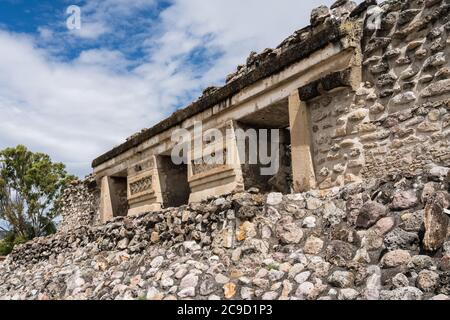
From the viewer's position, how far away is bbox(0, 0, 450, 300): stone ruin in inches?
126

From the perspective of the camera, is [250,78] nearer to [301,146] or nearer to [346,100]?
[301,146]

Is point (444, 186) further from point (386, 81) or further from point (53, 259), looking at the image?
point (53, 259)

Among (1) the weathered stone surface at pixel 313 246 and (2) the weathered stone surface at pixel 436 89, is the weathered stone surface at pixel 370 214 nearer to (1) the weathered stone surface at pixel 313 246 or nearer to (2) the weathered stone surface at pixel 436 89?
(1) the weathered stone surface at pixel 313 246

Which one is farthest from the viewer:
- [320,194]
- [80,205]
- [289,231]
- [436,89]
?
[80,205]

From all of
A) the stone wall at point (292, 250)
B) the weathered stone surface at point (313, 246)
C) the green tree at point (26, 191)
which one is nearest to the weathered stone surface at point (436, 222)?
the stone wall at point (292, 250)

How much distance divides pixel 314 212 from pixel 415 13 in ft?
7.68

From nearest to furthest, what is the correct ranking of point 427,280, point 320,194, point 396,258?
point 427,280 → point 396,258 → point 320,194

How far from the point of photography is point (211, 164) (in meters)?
6.89

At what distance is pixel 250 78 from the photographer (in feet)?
20.5

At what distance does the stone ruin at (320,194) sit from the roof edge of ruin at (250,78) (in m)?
0.02

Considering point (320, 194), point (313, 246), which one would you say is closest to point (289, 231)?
point (313, 246)

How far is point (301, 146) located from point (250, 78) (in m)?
1.35

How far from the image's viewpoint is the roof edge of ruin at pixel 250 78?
523cm

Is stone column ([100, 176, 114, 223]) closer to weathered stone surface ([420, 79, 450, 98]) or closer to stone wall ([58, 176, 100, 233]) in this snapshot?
stone wall ([58, 176, 100, 233])
